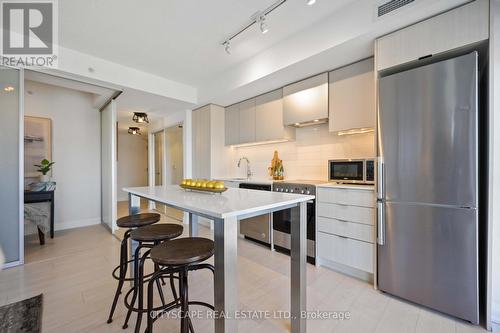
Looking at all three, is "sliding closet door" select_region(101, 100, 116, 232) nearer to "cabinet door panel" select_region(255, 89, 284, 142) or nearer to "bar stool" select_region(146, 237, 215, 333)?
"cabinet door panel" select_region(255, 89, 284, 142)

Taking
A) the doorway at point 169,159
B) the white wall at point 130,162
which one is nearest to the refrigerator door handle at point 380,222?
the doorway at point 169,159

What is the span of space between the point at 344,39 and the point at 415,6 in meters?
0.52

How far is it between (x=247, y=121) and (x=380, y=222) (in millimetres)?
2483

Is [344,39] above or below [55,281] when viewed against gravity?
above

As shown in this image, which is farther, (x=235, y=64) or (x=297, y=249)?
(x=235, y=64)

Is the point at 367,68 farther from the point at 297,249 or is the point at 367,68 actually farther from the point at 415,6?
the point at 297,249

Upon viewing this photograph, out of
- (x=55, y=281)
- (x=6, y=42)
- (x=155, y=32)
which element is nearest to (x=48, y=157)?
(x=6, y=42)

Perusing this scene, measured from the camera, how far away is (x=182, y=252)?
1160mm

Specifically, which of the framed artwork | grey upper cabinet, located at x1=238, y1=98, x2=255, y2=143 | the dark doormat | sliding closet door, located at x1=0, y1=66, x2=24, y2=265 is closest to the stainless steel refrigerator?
grey upper cabinet, located at x1=238, y1=98, x2=255, y2=143

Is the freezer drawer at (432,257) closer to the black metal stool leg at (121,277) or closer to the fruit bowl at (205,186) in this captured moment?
the fruit bowl at (205,186)

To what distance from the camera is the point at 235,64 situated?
3.08 meters

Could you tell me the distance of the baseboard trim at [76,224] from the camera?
12.9ft

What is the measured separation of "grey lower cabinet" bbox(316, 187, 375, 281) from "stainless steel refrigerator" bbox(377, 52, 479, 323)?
0.15 meters

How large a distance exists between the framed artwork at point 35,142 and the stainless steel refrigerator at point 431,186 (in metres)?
5.15
